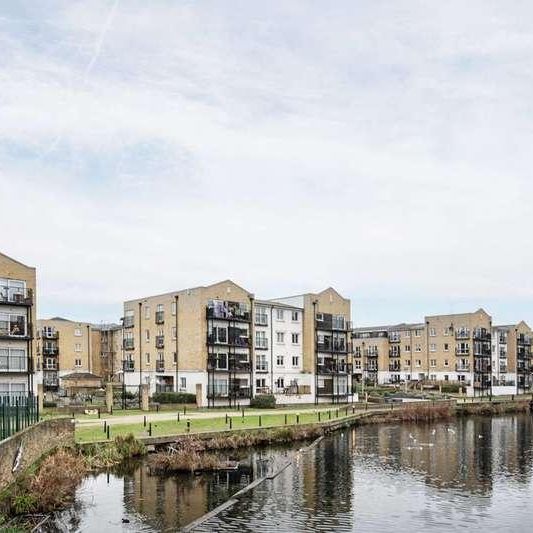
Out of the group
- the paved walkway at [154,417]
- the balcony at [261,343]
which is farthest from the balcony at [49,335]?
the paved walkway at [154,417]

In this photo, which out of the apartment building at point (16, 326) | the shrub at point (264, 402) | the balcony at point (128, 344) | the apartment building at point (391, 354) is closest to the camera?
the apartment building at point (16, 326)

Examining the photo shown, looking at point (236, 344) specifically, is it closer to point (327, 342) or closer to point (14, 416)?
point (327, 342)

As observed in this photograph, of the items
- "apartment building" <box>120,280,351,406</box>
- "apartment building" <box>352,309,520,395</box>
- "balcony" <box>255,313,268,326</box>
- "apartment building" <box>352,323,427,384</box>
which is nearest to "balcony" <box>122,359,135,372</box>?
"apartment building" <box>120,280,351,406</box>

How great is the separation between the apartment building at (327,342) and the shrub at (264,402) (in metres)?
10.8

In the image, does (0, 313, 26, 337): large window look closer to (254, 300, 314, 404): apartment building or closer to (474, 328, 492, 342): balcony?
(254, 300, 314, 404): apartment building

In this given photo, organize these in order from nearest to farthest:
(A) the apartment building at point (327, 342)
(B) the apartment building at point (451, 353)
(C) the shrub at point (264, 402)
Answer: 1. (C) the shrub at point (264, 402)
2. (A) the apartment building at point (327, 342)
3. (B) the apartment building at point (451, 353)

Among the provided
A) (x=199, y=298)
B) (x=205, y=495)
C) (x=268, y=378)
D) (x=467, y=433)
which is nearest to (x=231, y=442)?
(x=205, y=495)

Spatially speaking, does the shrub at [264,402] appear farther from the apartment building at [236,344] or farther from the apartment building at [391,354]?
the apartment building at [391,354]

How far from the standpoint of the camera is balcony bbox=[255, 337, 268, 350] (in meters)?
80.8

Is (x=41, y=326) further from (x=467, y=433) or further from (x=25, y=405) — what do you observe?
(x=25, y=405)

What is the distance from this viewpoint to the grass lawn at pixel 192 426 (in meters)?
44.4

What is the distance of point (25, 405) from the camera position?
34.4 metres

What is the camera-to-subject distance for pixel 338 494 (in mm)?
33219

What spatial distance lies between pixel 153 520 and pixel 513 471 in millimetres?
22138
